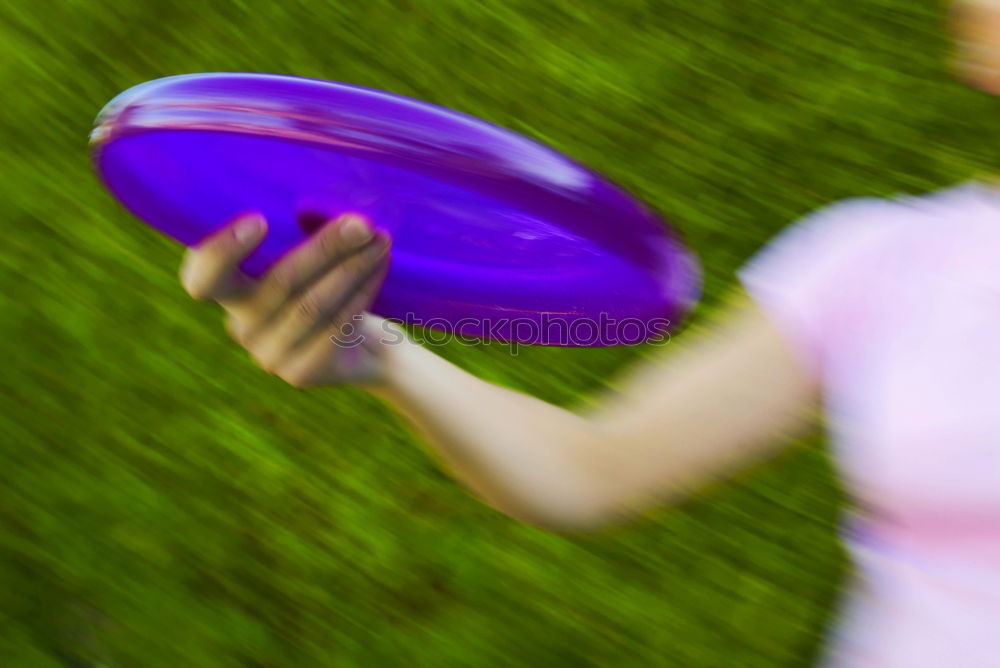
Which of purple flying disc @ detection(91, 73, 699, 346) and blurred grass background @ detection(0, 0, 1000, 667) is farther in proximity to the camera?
blurred grass background @ detection(0, 0, 1000, 667)

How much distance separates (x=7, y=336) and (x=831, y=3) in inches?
61.6

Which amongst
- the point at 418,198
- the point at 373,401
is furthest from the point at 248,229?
the point at 373,401

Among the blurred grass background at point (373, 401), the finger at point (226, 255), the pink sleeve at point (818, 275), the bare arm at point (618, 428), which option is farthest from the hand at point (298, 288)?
the blurred grass background at point (373, 401)

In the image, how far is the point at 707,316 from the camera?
180 centimetres

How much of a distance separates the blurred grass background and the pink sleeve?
0.94 m

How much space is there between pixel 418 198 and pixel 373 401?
978 millimetres

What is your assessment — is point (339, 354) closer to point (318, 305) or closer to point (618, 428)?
point (318, 305)

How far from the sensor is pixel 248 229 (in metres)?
0.70

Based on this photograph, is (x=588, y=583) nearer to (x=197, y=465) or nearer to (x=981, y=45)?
(x=197, y=465)

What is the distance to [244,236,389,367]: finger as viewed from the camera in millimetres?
702

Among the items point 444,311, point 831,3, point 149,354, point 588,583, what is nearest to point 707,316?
point 588,583

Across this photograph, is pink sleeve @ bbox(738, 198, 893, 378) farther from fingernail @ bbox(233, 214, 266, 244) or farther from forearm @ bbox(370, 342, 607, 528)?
fingernail @ bbox(233, 214, 266, 244)

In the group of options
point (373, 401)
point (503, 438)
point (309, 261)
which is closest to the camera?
point (309, 261)

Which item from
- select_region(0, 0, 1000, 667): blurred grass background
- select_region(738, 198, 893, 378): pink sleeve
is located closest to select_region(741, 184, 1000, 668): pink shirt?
select_region(738, 198, 893, 378): pink sleeve
